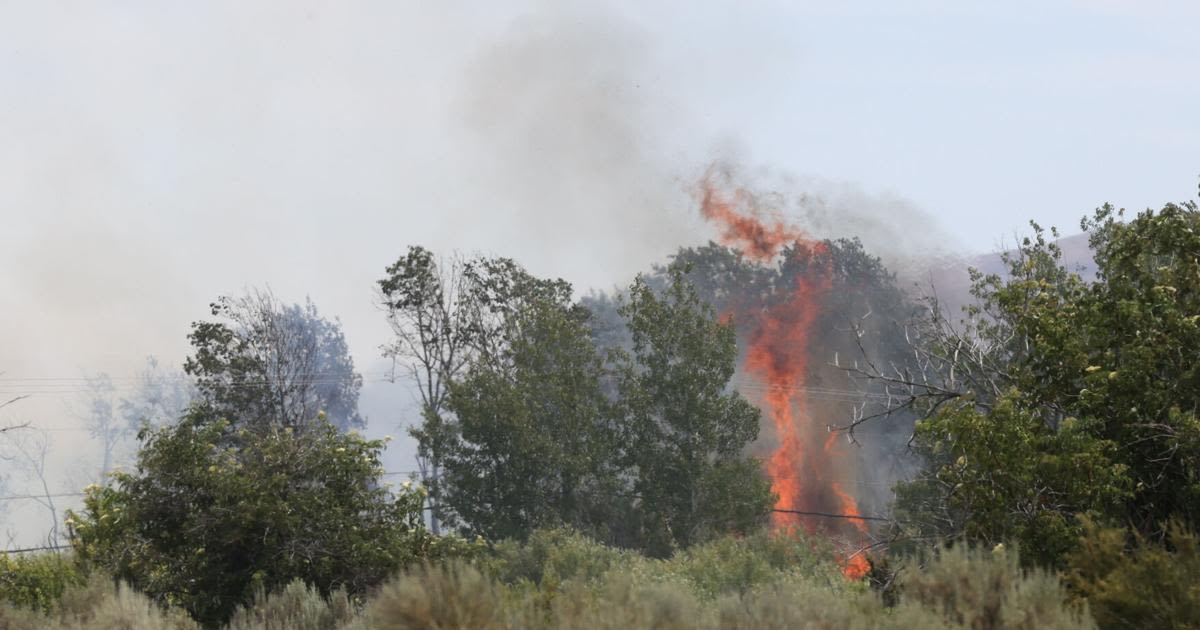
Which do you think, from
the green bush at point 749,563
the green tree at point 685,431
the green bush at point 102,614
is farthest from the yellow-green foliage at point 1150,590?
the green tree at point 685,431

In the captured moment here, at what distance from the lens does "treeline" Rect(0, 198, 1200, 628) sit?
34.9ft

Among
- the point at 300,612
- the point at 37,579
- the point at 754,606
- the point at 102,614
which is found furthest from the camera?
the point at 37,579

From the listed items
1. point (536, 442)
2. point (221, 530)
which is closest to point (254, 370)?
point (536, 442)

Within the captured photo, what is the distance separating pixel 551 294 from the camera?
58594 mm

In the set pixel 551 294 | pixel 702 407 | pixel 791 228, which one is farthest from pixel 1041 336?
pixel 791 228

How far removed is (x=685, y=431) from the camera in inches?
1924

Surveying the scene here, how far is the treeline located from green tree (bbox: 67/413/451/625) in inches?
2.0

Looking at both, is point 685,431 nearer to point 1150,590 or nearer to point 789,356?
point 789,356

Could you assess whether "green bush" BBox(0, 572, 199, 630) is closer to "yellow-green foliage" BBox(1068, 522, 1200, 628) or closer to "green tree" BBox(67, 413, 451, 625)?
"green tree" BBox(67, 413, 451, 625)

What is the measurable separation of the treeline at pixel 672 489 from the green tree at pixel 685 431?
0.10 m

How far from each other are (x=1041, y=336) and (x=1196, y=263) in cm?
226

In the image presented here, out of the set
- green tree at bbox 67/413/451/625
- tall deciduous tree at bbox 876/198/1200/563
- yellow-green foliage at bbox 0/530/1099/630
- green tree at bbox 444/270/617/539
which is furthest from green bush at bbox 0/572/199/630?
green tree at bbox 444/270/617/539

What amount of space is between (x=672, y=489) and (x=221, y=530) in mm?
29462

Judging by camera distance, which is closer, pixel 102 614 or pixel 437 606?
pixel 437 606
